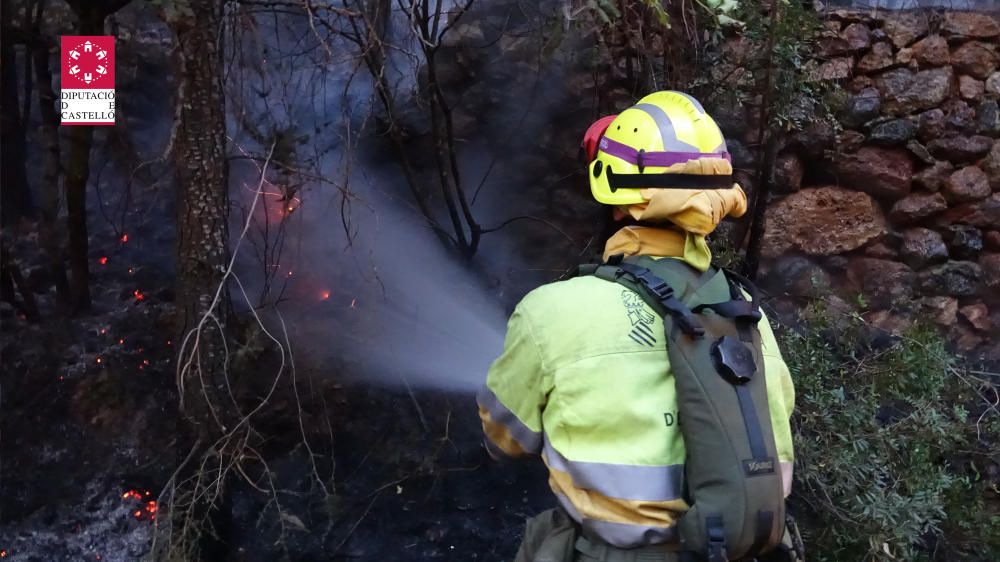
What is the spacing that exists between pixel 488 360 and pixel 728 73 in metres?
2.28

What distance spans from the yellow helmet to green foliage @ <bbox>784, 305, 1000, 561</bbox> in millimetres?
2026

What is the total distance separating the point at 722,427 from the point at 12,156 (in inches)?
209

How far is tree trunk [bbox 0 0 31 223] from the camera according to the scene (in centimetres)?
506

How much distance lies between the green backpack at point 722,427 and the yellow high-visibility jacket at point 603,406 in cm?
5

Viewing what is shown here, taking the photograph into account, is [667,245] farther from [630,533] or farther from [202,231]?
[202,231]

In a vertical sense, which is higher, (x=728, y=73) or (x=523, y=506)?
(x=728, y=73)

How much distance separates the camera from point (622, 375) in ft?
5.88

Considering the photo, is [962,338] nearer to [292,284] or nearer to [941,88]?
[941,88]

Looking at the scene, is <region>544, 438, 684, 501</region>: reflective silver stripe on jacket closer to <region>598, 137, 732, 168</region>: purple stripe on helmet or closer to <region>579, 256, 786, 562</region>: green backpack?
<region>579, 256, 786, 562</region>: green backpack

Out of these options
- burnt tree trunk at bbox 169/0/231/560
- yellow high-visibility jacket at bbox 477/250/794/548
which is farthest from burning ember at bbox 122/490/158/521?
yellow high-visibility jacket at bbox 477/250/794/548

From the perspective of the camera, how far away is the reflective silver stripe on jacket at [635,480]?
1.76 metres

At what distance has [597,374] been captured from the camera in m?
1.79

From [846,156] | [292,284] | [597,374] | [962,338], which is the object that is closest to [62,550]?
[292,284]

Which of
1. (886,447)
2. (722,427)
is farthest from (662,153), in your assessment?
(886,447)
